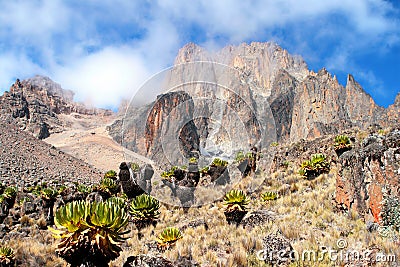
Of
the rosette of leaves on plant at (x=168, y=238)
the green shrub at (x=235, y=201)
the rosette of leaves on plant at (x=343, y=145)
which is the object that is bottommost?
the rosette of leaves on plant at (x=168, y=238)

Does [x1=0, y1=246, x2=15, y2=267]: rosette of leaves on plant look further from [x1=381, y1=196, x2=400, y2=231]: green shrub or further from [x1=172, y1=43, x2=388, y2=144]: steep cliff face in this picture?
[x1=172, y1=43, x2=388, y2=144]: steep cliff face

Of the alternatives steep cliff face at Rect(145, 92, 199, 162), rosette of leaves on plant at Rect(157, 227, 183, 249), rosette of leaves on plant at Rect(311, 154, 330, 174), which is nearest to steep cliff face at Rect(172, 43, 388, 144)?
steep cliff face at Rect(145, 92, 199, 162)

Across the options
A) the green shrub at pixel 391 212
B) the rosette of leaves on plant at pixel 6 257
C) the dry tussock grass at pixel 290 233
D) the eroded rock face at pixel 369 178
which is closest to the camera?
the dry tussock grass at pixel 290 233

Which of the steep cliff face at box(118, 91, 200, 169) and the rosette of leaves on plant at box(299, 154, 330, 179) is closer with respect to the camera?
the rosette of leaves on plant at box(299, 154, 330, 179)

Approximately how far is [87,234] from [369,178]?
7.26 m

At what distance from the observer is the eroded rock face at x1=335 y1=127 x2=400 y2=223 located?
7.60 metres

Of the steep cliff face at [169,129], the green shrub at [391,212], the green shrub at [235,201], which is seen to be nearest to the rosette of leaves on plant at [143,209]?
the green shrub at [235,201]

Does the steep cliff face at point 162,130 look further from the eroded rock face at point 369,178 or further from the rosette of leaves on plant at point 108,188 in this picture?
the eroded rock face at point 369,178

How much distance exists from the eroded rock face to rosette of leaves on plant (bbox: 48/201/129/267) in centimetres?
654

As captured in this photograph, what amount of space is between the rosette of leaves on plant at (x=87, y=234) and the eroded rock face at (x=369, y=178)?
654cm

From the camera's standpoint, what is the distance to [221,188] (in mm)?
20656

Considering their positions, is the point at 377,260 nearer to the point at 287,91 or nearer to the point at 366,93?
the point at 366,93

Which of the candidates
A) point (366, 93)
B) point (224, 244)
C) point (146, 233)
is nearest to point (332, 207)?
point (224, 244)

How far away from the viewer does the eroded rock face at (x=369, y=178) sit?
7.60m
